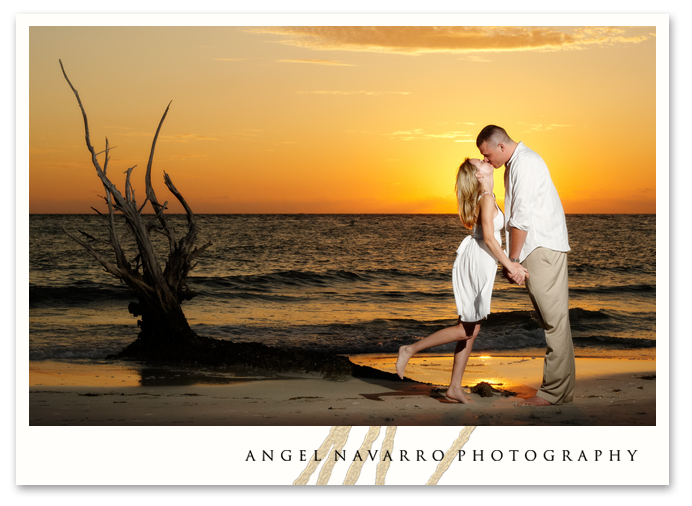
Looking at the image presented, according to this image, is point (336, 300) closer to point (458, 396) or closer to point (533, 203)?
point (458, 396)

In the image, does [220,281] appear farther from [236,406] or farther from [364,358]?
[236,406]

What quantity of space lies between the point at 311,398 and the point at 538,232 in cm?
237

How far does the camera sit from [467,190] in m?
4.85

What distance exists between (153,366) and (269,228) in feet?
112

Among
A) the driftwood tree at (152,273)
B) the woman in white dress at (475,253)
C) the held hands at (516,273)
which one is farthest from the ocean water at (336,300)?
the held hands at (516,273)

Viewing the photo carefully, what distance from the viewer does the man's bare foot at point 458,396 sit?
5138mm

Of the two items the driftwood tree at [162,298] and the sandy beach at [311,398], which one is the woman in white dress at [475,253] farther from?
the driftwood tree at [162,298]

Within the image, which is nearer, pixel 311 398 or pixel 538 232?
pixel 538 232

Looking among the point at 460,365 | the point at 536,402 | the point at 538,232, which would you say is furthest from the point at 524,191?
the point at 536,402

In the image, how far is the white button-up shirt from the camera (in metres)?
4.73

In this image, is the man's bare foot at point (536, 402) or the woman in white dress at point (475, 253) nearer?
the woman in white dress at point (475, 253)

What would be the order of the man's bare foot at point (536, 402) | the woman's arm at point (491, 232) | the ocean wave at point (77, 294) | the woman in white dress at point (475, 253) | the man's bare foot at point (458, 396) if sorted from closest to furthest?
the woman's arm at point (491, 232)
the woman in white dress at point (475, 253)
the man's bare foot at point (536, 402)
the man's bare foot at point (458, 396)
the ocean wave at point (77, 294)
